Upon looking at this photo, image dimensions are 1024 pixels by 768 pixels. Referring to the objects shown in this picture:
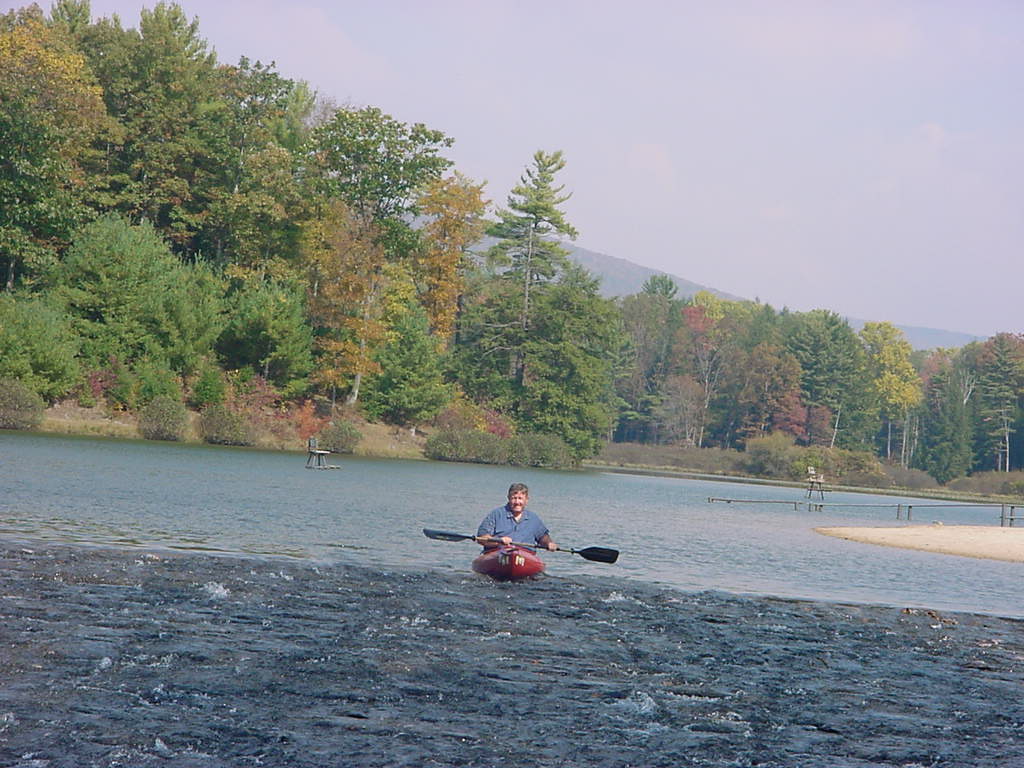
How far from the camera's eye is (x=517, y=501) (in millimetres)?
19219

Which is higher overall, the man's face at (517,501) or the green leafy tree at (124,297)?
the green leafy tree at (124,297)

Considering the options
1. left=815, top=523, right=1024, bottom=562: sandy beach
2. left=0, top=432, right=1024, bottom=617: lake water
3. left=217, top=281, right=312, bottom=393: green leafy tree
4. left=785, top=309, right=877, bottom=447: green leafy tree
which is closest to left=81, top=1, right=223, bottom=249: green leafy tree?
left=217, top=281, right=312, bottom=393: green leafy tree

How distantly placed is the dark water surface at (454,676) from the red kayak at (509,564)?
44 cm

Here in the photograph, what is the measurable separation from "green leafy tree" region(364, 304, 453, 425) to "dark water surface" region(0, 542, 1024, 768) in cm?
5487

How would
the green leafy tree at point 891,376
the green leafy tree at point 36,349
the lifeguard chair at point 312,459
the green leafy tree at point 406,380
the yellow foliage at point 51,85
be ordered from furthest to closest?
1. the green leafy tree at point 891,376
2. the green leafy tree at point 406,380
3. the yellow foliage at point 51,85
4. the green leafy tree at point 36,349
5. the lifeguard chair at point 312,459

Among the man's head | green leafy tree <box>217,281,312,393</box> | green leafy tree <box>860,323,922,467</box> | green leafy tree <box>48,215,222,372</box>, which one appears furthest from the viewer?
green leafy tree <box>860,323,922,467</box>

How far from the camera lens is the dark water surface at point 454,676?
33.2ft

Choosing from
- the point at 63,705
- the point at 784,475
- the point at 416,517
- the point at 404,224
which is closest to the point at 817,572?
the point at 416,517

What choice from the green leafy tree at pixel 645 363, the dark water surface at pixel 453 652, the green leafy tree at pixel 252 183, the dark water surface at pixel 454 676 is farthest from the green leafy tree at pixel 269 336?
the green leafy tree at pixel 645 363

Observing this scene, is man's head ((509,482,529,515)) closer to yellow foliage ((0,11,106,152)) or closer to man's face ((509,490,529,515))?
man's face ((509,490,529,515))

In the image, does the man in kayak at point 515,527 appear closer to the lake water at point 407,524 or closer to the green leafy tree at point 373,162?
the lake water at point 407,524

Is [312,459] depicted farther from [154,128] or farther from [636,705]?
[636,705]

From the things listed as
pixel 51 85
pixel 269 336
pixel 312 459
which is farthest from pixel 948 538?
pixel 51 85

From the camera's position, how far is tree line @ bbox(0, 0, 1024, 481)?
6191 centimetres
